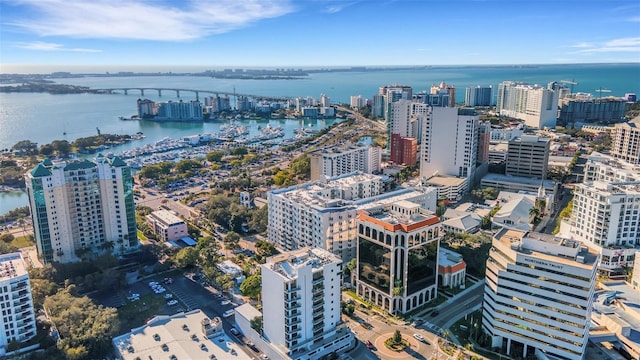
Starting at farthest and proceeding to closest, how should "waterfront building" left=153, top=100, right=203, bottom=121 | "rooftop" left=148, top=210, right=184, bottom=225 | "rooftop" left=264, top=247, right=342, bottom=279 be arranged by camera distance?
"waterfront building" left=153, top=100, right=203, bottom=121
"rooftop" left=148, top=210, right=184, bottom=225
"rooftop" left=264, top=247, right=342, bottom=279

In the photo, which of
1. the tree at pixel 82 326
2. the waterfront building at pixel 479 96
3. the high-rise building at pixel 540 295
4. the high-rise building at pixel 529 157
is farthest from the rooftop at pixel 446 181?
the waterfront building at pixel 479 96

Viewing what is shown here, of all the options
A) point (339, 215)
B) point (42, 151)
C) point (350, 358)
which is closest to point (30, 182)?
point (339, 215)

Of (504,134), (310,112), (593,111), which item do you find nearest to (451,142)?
(504,134)

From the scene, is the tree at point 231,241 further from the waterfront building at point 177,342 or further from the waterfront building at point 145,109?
the waterfront building at point 145,109

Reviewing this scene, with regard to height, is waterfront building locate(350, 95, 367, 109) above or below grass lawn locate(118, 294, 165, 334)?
above

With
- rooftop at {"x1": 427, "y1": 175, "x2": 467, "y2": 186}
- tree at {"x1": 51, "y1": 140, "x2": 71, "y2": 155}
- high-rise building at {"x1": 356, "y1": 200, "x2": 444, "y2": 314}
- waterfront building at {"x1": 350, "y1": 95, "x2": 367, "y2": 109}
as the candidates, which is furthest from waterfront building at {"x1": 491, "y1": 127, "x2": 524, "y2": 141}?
tree at {"x1": 51, "y1": 140, "x2": 71, "y2": 155}

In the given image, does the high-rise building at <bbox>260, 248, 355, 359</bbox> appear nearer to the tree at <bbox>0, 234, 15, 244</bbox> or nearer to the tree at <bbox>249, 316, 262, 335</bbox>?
the tree at <bbox>249, 316, 262, 335</bbox>
